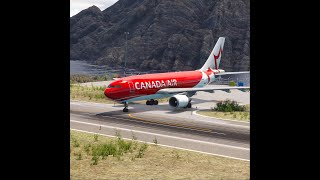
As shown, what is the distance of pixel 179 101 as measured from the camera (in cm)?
4222

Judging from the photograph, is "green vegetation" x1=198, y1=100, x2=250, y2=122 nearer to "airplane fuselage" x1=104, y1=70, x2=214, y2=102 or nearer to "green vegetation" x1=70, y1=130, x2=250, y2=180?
"airplane fuselage" x1=104, y1=70, x2=214, y2=102

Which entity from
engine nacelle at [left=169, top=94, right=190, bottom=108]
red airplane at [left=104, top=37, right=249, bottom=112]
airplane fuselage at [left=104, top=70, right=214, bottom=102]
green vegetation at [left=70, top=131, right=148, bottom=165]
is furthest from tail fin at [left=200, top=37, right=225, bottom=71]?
green vegetation at [left=70, top=131, right=148, bottom=165]

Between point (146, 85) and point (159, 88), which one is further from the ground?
point (146, 85)

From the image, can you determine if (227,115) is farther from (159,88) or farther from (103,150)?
(103,150)

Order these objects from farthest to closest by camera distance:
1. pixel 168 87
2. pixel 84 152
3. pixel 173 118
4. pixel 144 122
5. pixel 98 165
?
pixel 168 87 → pixel 173 118 → pixel 144 122 → pixel 84 152 → pixel 98 165

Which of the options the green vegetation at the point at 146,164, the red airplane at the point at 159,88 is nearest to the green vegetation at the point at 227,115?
the red airplane at the point at 159,88

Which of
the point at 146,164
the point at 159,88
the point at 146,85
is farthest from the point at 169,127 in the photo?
the point at 146,164

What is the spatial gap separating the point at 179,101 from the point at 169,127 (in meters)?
10.3

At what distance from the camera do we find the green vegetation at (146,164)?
57.1 feet
